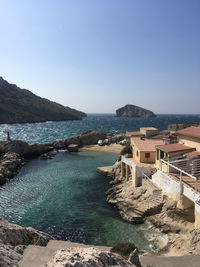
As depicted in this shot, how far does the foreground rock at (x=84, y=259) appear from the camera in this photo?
18.2ft

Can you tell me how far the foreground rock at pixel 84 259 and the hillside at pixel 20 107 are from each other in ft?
522

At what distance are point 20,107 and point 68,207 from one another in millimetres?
159577

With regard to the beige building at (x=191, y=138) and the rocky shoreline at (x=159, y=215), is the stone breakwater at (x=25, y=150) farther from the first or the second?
the beige building at (x=191, y=138)

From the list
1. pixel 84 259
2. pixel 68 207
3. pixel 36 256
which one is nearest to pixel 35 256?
pixel 36 256

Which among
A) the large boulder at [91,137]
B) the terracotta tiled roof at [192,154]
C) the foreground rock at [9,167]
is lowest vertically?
the foreground rock at [9,167]

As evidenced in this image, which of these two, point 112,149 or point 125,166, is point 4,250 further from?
point 112,149

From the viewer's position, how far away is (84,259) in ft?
18.9

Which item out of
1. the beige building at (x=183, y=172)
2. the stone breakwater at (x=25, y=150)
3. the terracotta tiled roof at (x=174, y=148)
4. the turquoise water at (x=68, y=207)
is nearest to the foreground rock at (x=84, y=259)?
the beige building at (x=183, y=172)

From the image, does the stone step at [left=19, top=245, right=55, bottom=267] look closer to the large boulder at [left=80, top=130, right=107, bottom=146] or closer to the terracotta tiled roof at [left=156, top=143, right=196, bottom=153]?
the terracotta tiled roof at [left=156, top=143, right=196, bottom=153]

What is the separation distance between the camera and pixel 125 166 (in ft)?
94.6

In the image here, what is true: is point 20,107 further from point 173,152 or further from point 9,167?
point 173,152

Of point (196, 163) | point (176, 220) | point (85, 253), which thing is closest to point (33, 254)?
point (85, 253)

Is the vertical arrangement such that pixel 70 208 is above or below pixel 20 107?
below

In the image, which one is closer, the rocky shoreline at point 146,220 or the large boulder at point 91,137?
the rocky shoreline at point 146,220
